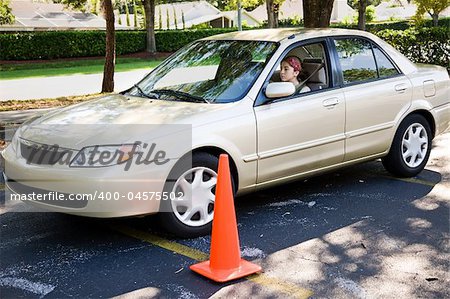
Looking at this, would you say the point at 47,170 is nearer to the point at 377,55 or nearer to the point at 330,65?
the point at 330,65

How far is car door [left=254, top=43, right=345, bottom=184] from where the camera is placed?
504 centimetres

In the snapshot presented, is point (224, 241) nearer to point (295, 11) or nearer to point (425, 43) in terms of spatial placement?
point (425, 43)

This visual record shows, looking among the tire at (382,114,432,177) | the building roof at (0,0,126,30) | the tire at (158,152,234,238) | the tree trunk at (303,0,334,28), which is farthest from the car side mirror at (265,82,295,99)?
the building roof at (0,0,126,30)

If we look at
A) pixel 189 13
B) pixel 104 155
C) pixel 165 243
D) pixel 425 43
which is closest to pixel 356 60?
pixel 165 243

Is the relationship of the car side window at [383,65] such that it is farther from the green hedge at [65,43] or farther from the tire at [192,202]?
the green hedge at [65,43]

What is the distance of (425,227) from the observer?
16.2 ft

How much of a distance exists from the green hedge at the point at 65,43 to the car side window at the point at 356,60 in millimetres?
28227

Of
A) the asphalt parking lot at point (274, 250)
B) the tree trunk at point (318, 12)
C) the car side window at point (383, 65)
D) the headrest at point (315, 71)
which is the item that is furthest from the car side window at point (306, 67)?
the tree trunk at point (318, 12)

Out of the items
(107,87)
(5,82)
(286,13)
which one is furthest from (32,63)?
(286,13)

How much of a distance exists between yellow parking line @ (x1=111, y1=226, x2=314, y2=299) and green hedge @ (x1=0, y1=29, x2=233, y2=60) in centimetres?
2871

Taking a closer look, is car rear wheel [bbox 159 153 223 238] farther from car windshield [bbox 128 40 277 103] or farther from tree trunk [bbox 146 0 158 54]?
tree trunk [bbox 146 0 158 54]

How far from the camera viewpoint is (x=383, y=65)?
20.1ft

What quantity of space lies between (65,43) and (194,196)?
30.4 meters

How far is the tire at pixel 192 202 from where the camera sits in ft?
14.8
